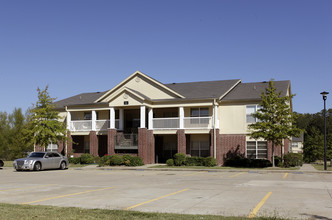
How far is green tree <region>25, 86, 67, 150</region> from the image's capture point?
111 feet

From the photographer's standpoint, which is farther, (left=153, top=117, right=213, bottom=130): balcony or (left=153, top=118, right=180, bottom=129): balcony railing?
(left=153, top=118, right=180, bottom=129): balcony railing

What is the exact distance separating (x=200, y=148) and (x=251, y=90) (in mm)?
7323

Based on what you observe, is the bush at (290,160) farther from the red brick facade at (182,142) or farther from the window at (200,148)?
the red brick facade at (182,142)

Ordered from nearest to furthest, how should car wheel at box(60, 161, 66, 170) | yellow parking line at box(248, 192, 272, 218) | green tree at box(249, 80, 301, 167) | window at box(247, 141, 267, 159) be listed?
yellow parking line at box(248, 192, 272, 218), green tree at box(249, 80, 301, 167), car wheel at box(60, 161, 66, 170), window at box(247, 141, 267, 159)

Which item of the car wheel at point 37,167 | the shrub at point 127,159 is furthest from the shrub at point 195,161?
the car wheel at point 37,167

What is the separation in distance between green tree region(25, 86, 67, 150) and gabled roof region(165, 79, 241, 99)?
Answer: 12082 mm

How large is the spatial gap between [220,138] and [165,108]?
6577 millimetres

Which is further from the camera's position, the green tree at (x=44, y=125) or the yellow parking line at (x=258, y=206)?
the green tree at (x=44, y=125)

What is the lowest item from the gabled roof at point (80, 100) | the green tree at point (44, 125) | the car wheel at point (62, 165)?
the car wheel at point (62, 165)

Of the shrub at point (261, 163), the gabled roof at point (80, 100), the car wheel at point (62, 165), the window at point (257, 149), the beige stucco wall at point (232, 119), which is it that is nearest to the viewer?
the car wheel at point (62, 165)

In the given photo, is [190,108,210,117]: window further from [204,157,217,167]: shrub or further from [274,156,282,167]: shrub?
[274,156,282,167]: shrub

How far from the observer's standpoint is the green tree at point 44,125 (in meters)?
33.8

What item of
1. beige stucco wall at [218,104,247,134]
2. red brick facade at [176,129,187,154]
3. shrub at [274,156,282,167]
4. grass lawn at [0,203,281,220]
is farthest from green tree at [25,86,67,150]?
grass lawn at [0,203,281,220]

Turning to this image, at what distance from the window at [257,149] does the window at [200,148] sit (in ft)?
12.7
